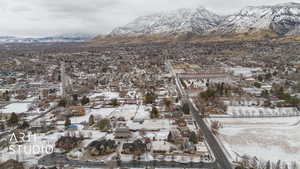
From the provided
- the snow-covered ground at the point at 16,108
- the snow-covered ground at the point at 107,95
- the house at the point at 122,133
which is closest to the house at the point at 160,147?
the house at the point at 122,133

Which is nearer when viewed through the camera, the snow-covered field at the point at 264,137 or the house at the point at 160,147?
the snow-covered field at the point at 264,137

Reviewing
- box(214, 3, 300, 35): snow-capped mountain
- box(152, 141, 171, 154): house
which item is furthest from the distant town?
box(214, 3, 300, 35): snow-capped mountain

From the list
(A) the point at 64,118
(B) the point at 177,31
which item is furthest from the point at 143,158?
(B) the point at 177,31

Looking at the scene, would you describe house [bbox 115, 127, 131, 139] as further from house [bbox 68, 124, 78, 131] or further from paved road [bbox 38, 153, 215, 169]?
house [bbox 68, 124, 78, 131]

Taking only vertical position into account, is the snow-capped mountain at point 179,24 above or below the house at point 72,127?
above

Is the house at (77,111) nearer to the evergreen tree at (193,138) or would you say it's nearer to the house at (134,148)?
the house at (134,148)

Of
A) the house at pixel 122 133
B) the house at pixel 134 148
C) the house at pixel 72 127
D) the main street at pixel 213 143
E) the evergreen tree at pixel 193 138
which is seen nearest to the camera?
the main street at pixel 213 143
